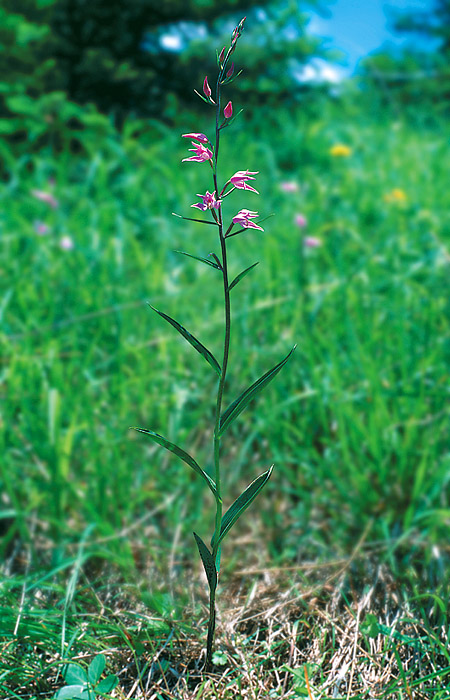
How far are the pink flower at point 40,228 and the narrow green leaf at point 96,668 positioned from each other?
6.21 feet

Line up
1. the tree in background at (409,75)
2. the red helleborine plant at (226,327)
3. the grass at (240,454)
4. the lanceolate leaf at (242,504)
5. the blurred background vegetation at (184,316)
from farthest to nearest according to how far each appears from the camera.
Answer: the tree in background at (409,75), the blurred background vegetation at (184,316), the grass at (240,454), the lanceolate leaf at (242,504), the red helleborine plant at (226,327)

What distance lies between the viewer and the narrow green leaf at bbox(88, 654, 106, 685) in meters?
0.80

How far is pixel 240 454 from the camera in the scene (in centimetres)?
140

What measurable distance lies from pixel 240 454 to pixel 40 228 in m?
1.47

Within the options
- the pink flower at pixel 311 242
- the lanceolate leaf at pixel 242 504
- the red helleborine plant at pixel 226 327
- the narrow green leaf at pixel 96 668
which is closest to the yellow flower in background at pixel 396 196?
the pink flower at pixel 311 242

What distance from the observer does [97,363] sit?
1728 mm

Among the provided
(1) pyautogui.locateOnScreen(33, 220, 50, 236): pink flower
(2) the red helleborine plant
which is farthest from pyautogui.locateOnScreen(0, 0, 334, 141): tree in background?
(2) the red helleborine plant

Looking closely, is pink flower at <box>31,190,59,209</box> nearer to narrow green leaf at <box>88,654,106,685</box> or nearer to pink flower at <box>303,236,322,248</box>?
pink flower at <box>303,236,322,248</box>

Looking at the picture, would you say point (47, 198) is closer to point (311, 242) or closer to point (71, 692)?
point (311, 242)

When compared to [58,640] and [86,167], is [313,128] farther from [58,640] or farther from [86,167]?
[58,640]

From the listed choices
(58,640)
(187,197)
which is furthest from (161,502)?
(187,197)

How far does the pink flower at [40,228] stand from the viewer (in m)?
Result: 2.38

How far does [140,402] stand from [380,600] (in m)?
0.76

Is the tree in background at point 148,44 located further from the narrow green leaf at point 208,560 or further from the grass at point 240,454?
the narrow green leaf at point 208,560
